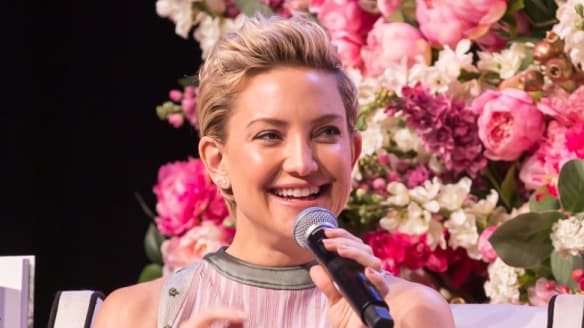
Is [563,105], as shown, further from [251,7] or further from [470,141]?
[251,7]

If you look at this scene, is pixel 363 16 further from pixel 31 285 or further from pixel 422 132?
pixel 31 285

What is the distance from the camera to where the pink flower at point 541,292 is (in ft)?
6.16

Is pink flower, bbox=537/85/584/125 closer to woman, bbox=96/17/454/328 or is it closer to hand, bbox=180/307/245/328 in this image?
woman, bbox=96/17/454/328

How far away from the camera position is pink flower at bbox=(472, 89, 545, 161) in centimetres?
191

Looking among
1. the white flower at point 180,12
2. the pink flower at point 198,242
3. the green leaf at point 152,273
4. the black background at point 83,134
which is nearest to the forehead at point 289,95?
the pink flower at point 198,242

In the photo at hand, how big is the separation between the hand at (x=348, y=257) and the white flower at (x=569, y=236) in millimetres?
518

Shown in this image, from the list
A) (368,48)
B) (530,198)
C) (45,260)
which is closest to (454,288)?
(530,198)

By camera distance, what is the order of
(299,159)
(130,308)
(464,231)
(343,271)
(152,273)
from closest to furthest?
(343,271) < (299,159) < (130,308) < (464,231) < (152,273)

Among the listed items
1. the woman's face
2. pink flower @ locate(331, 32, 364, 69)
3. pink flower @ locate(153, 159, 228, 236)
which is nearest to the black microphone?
the woman's face

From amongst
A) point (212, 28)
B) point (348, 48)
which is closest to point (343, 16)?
point (348, 48)

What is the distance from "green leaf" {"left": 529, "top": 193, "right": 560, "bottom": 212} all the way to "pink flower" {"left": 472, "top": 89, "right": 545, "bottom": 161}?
0.29ft

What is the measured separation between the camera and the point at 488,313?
5.42ft

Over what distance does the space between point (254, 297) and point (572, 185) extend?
0.51 m

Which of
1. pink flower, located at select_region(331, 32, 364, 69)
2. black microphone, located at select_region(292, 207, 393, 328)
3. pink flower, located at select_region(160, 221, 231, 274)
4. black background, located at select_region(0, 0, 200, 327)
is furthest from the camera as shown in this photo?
black background, located at select_region(0, 0, 200, 327)
